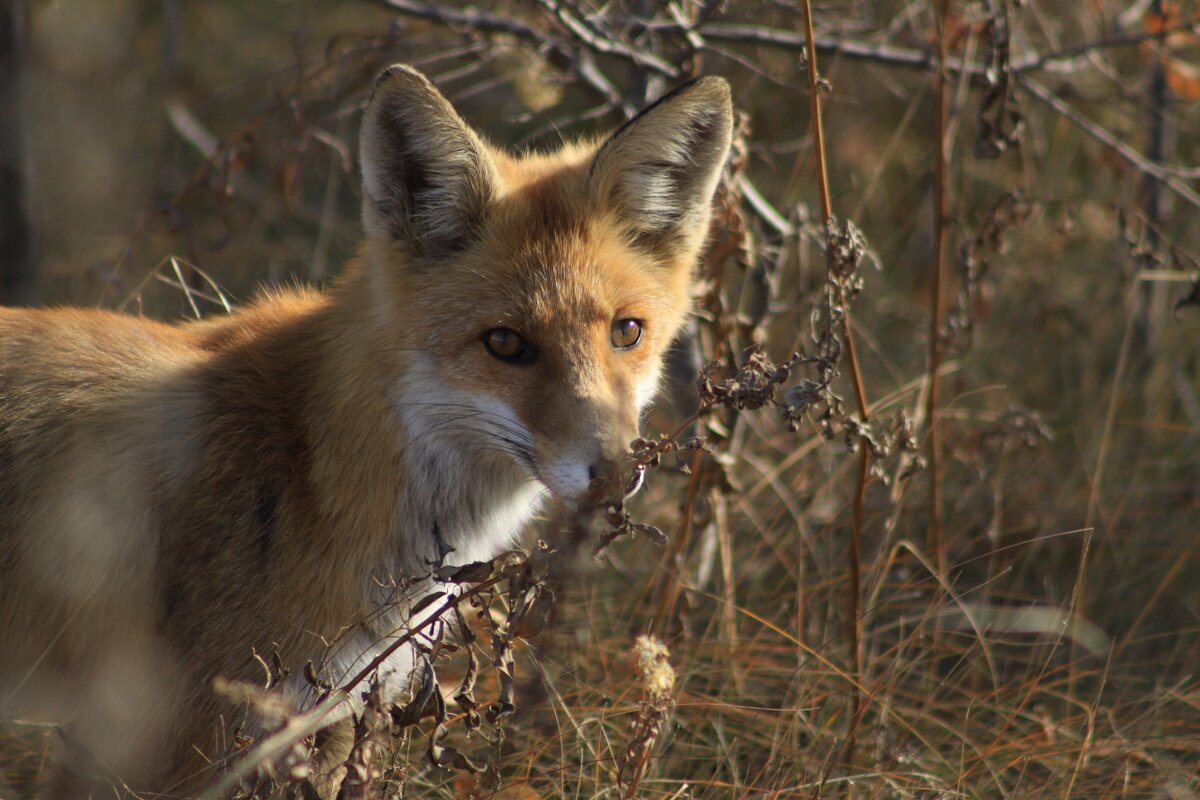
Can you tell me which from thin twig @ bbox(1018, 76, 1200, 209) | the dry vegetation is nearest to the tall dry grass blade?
the dry vegetation

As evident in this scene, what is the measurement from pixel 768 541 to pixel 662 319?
4.28ft

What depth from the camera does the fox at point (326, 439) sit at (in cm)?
250

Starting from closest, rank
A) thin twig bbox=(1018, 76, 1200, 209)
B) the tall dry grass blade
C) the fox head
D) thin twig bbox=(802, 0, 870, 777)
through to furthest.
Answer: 1. the fox head
2. thin twig bbox=(802, 0, 870, 777)
3. the tall dry grass blade
4. thin twig bbox=(1018, 76, 1200, 209)

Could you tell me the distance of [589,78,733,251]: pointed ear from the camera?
2705 mm

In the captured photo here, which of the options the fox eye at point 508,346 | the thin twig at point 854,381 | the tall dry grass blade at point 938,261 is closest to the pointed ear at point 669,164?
the thin twig at point 854,381

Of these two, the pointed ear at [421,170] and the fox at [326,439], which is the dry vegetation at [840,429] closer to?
the fox at [326,439]

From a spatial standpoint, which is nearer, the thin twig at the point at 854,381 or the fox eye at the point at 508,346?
the fox eye at the point at 508,346

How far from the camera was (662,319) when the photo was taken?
2.88 metres

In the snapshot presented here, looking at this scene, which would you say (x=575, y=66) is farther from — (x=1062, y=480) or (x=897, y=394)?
(x=1062, y=480)

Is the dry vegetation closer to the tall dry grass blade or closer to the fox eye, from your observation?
the tall dry grass blade

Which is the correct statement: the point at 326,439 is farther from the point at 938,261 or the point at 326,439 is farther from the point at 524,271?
the point at 938,261

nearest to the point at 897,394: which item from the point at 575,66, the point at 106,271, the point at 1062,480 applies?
the point at 1062,480

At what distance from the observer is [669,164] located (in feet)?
9.56

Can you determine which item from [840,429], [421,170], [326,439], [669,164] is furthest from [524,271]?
[840,429]
